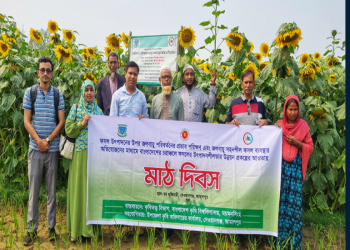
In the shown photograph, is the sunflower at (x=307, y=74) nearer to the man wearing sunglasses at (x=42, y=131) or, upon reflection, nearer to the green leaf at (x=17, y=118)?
the man wearing sunglasses at (x=42, y=131)

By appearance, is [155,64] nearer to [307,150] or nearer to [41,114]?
[41,114]

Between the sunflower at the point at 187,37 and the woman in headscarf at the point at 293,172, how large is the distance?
5.54 feet

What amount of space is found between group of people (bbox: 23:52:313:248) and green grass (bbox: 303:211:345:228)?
1267 millimetres

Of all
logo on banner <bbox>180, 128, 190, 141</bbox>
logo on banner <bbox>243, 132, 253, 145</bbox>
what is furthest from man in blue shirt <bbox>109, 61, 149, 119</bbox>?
logo on banner <bbox>243, 132, 253, 145</bbox>

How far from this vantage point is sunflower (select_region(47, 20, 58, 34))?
543 cm

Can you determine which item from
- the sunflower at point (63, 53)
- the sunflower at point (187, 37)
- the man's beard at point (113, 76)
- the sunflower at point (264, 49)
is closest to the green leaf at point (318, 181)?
the sunflower at point (187, 37)

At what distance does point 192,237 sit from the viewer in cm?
385

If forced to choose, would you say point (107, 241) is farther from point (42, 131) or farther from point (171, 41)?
point (171, 41)

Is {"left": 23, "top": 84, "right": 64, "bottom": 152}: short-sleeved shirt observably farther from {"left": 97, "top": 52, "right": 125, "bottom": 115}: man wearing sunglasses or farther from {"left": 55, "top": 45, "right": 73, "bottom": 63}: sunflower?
{"left": 55, "top": 45, "right": 73, "bottom": 63}: sunflower

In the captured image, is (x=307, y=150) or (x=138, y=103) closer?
(x=307, y=150)

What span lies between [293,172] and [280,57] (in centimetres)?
145

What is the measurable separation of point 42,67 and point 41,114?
563 millimetres

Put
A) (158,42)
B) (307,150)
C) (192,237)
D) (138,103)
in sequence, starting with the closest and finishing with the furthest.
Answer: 1. (307,150)
2. (138,103)
3. (192,237)
4. (158,42)

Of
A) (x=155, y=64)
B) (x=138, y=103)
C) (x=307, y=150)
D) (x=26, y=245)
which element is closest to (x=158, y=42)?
(x=155, y=64)
